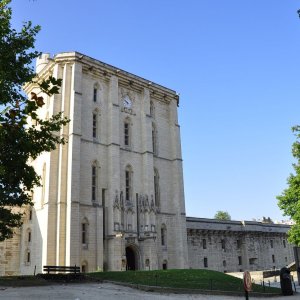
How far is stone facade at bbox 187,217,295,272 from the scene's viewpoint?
5208 cm

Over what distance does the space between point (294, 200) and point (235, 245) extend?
2601 centimetres

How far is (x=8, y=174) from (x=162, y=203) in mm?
33394

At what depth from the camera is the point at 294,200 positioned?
33.0m

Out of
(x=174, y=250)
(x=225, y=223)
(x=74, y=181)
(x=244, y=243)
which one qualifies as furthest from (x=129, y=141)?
(x=244, y=243)

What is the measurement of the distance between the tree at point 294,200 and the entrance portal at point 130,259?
1657cm

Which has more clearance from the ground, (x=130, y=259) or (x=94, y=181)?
(x=94, y=181)

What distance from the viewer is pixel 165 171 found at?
4722 cm

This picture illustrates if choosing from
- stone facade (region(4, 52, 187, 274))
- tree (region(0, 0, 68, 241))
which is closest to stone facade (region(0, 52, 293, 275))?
stone facade (region(4, 52, 187, 274))

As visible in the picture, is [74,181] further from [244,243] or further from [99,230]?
[244,243]

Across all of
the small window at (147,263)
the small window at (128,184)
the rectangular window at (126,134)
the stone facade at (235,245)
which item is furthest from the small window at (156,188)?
the stone facade at (235,245)

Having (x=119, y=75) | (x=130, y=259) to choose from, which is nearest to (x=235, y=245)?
(x=130, y=259)

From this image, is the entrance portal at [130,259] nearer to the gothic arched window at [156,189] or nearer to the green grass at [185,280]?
the gothic arched window at [156,189]

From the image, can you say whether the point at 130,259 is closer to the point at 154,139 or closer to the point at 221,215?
the point at 154,139

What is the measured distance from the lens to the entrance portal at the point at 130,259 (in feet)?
135
